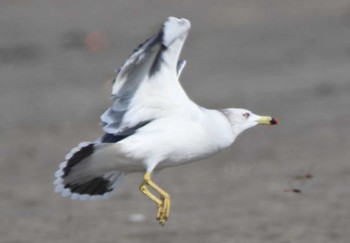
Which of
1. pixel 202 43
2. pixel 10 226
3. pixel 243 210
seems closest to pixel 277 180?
pixel 243 210

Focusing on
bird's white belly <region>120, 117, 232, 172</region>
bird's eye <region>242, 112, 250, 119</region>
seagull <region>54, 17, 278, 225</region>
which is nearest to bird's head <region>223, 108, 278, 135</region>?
bird's eye <region>242, 112, 250, 119</region>

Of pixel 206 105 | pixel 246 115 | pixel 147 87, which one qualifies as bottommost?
pixel 246 115

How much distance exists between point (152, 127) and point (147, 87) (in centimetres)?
26

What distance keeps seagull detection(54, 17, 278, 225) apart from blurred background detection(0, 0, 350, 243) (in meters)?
1.94

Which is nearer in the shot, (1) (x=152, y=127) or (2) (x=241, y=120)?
(1) (x=152, y=127)

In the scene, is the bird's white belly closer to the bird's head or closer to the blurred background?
the bird's head

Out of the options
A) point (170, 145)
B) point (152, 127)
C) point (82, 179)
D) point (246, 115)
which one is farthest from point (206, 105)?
point (170, 145)

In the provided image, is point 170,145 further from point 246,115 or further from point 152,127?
point 246,115

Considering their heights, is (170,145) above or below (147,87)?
below

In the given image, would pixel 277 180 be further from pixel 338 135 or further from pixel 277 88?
pixel 277 88

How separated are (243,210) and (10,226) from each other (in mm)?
1923

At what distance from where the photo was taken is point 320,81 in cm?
1641

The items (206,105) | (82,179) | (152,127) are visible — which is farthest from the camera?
(206,105)

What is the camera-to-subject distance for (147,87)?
29.0 feet
